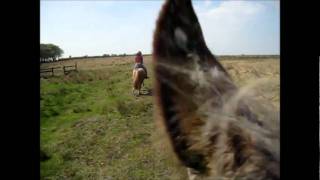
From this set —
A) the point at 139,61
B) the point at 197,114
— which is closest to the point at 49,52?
the point at 139,61

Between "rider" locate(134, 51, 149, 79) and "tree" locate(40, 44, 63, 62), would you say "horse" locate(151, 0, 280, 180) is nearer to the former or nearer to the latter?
"rider" locate(134, 51, 149, 79)

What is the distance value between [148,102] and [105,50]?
49 cm

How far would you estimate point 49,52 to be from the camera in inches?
113

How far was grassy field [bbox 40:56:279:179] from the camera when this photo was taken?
→ 2814 mm

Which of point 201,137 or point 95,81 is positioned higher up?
point 95,81

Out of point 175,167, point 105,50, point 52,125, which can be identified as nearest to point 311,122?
point 175,167

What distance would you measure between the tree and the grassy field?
64mm

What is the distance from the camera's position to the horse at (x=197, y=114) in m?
2.93

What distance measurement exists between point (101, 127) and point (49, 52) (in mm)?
635

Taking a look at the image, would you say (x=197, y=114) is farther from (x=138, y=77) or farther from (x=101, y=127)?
(x=101, y=127)

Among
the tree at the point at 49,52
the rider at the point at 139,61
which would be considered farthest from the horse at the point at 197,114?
the tree at the point at 49,52

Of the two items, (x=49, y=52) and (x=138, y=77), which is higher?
(x=49, y=52)

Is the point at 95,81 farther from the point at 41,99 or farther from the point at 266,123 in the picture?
Result: the point at 266,123

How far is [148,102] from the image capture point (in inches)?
116
